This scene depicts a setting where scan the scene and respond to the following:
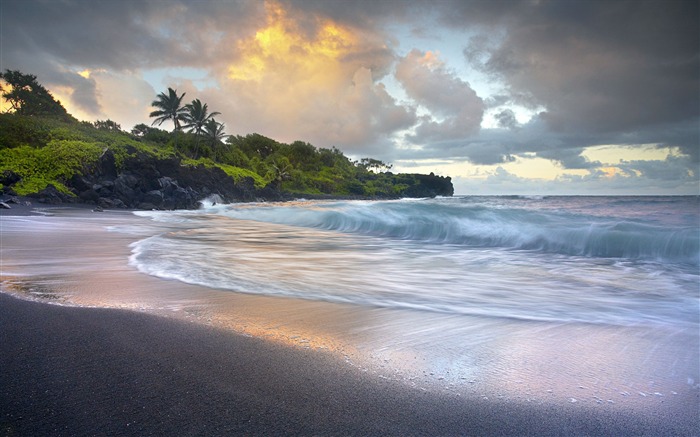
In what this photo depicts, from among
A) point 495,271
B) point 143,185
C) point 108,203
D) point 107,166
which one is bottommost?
point 495,271

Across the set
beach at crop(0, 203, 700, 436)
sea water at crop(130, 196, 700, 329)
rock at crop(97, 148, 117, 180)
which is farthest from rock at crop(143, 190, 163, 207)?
beach at crop(0, 203, 700, 436)

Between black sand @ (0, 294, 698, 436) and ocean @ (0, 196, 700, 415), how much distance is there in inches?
5.7

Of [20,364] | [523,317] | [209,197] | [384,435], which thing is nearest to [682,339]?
[523,317]

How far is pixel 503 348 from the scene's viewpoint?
259cm

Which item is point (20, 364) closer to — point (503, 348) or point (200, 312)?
point (200, 312)

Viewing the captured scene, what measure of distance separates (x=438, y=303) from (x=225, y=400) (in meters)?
2.75

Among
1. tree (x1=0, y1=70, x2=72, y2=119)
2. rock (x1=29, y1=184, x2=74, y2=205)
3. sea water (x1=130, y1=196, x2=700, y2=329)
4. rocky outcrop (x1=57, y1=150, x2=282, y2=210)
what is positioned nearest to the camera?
sea water (x1=130, y1=196, x2=700, y2=329)

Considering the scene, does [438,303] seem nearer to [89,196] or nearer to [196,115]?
[89,196]

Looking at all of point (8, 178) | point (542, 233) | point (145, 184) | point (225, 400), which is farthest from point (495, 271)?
point (145, 184)

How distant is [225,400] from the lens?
1.64 metres

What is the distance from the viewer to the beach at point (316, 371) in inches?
60.4

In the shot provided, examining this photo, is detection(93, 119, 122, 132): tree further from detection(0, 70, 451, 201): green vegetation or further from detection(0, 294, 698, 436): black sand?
detection(0, 294, 698, 436): black sand

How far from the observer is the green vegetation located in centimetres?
2334

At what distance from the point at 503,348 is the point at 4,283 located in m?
4.72
